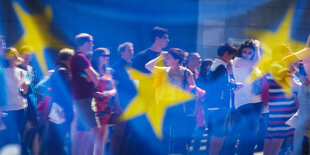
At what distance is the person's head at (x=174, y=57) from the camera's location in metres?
4.66

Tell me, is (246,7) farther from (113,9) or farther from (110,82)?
(110,82)

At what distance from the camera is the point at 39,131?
4.76 metres

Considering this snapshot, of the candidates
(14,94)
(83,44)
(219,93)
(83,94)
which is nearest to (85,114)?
(83,94)

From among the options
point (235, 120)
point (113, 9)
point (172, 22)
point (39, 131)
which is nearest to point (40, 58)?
point (113, 9)

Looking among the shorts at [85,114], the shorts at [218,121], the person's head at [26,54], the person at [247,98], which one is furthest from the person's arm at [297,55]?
the person's head at [26,54]

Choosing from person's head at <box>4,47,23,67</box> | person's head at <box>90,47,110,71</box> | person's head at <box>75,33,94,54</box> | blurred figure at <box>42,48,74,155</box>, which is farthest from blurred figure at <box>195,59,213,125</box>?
person's head at <box>4,47,23,67</box>

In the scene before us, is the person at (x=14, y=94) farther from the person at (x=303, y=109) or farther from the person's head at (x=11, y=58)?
the person at (x=303, y=109)

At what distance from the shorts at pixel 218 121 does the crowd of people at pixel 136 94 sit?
0.01 m

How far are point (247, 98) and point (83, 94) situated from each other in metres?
1.95

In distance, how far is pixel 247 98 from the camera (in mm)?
4824

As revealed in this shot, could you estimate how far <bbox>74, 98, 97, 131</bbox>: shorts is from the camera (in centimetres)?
431

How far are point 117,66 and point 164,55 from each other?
572 mm

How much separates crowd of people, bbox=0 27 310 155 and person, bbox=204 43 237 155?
0.01 meters

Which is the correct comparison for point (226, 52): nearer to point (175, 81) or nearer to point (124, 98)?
point (175, 81)
